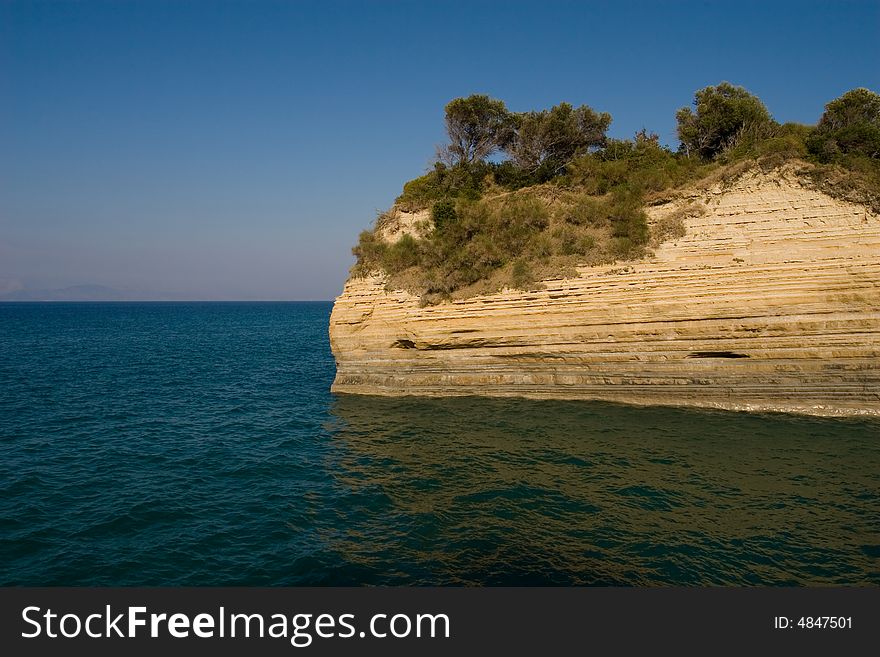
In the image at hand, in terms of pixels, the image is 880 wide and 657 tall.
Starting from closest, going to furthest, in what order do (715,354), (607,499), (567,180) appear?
(607,499)
(715,354)
(567,180)

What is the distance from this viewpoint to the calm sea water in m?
10.9

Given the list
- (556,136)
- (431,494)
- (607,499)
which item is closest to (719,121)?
(556,136)

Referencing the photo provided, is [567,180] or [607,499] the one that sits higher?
[567,180]

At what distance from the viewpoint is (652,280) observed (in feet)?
72.6

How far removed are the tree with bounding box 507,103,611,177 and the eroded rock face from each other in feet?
39.4

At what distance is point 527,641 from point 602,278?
17.9 meters

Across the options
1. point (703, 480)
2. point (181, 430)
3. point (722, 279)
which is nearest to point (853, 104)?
point (722, 279)

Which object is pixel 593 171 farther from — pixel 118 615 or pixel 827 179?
pixel 118 615

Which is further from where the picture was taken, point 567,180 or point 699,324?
point 567,180

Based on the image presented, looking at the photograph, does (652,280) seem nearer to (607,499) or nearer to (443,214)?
(607,499)

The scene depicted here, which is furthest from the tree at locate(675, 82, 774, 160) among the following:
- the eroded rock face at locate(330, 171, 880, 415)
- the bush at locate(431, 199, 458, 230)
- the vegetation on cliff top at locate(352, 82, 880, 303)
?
the bush at locate(431, 199, 458, 230)

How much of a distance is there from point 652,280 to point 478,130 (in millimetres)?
19058

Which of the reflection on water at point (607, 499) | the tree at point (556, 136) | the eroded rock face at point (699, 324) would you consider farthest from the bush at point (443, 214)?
the reflection on water at point (607, 499)

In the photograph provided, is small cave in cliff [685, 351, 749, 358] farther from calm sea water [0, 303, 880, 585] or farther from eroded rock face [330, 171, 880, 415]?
calm sea water [0, 303, 880, 585]
